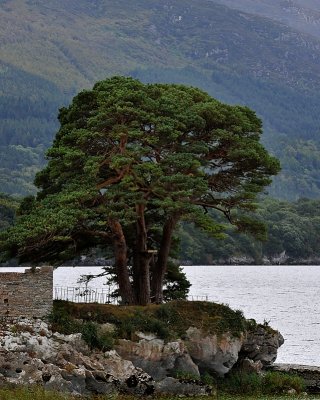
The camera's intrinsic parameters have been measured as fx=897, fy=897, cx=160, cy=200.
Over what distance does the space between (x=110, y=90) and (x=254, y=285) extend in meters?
114

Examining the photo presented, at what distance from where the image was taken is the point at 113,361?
44.1 m

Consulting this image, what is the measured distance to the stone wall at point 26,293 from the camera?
140 feet

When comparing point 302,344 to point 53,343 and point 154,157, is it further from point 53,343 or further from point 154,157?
point 53,343

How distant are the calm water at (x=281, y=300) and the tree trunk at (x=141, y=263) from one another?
77.4ft

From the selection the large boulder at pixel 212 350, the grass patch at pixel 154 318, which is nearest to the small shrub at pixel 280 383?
the large boulder at pixel 212 350

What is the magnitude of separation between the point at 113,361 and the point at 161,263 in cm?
1278

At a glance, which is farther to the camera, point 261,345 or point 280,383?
point 261,345

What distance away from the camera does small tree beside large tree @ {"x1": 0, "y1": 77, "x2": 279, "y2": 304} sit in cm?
5003

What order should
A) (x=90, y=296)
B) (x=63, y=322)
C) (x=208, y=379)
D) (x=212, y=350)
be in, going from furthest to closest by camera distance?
(x=90, y=296) → (x=212, y=350) → (x=208, y=379) → (x=63, y=322)

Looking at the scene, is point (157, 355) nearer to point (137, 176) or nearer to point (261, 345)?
point (261, 345)

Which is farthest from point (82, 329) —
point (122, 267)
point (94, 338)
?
point (122, 267)

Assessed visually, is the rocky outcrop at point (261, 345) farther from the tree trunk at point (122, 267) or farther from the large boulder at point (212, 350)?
the tree trunk at point (122, 267)

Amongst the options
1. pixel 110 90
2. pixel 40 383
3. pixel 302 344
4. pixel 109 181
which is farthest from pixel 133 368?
pixel 302 344

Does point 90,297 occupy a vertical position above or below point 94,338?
above
